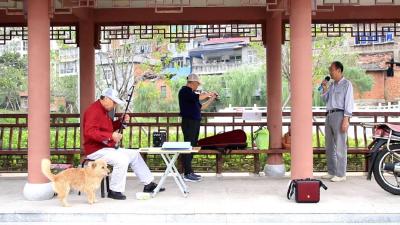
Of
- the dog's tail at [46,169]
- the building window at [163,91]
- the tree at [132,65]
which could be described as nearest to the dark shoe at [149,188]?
the dog's tail at [46,169]

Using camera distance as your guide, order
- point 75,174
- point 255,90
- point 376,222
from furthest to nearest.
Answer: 1. point 255,90
2. point 75,174
3. point 376,222

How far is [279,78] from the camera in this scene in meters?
8.51

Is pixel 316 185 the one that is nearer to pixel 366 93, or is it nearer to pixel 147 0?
pixel 147 0

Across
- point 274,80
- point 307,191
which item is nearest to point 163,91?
point 274,80

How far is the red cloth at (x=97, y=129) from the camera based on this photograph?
6.15 m

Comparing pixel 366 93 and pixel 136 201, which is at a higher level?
pixel 366 93

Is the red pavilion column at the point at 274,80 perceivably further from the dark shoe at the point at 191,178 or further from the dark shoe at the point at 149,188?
the dark shoe at the point at 149,188

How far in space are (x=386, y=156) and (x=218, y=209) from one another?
2.35m

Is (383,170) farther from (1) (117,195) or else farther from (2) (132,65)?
(2) (132,65)

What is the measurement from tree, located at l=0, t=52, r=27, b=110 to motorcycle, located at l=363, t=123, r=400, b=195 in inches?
720

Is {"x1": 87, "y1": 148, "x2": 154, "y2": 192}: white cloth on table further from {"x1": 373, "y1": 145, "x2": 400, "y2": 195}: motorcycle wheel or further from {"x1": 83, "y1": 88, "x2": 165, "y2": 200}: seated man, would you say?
{"x1": 373, "y1": 145, "x2": 400, "y2": 195}: motorcycle wheel

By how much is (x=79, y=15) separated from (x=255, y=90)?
15.3m

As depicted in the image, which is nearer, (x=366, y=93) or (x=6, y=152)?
(x=6, y=152)

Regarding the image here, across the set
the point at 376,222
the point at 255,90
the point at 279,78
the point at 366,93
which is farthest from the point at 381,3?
the point at 366,93
